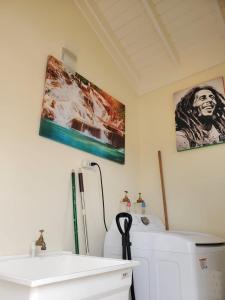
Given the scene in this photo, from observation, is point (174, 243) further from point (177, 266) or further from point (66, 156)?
point (66, 156)

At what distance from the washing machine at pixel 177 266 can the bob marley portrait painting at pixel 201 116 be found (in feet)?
3.35

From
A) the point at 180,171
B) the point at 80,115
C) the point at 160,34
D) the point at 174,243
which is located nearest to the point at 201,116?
the point at 180,171

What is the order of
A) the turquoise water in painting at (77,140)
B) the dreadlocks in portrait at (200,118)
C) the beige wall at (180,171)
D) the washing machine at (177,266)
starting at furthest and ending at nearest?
the dreadlocks in portrait at (200,118) → the beige wall at (180,171) → the turquoise water in painting at (77,140) → the washing machine at (177,266)

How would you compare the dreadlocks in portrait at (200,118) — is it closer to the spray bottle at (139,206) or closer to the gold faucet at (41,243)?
the spray bottle at (139,206)

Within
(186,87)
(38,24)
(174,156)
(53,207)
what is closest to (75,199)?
(53,207)

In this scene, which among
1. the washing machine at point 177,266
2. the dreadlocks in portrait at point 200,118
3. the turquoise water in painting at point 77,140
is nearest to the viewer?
the washing machine at point 177,266

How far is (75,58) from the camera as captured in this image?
7.55 ft

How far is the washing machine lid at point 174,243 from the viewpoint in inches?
62.9

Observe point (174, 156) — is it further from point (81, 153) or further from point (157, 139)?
point (81, 153)

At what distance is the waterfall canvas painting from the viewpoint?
1.95 metres

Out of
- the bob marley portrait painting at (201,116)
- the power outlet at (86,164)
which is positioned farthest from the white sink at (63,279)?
the bob marley portrait painting at (201,116)

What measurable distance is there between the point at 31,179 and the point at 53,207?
27 centimetres

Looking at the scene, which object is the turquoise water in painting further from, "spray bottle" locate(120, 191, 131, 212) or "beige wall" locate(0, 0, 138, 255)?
"spray bottle" locate(120, 191, 131, 212)

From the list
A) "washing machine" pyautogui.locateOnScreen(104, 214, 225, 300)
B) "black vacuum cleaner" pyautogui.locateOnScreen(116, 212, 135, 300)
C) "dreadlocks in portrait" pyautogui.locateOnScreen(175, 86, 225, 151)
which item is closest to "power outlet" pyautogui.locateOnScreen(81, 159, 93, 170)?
"black vacuum cleaner" pyautogui.locateOnScreen(116, 212, 135, 300)
